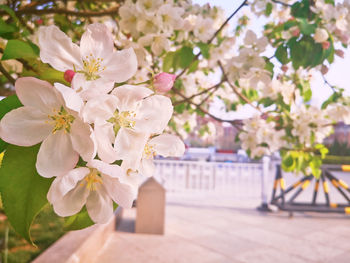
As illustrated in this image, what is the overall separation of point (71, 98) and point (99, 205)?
17cm

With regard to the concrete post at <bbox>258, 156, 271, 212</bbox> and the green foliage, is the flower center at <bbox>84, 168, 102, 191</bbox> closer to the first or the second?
the green foliage

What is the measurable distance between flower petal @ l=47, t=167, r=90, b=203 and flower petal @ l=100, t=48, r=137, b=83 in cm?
14

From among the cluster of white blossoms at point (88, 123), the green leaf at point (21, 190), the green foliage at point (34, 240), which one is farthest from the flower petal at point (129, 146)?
the green foliage at point (34, 240)

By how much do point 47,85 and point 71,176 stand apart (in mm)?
116

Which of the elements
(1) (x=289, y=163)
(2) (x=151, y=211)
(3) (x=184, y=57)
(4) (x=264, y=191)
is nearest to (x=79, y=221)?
(3) (x=184, y=57)

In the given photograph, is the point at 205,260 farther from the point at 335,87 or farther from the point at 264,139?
the point at 335,87

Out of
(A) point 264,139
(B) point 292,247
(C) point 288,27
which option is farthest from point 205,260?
(C) point 288,27

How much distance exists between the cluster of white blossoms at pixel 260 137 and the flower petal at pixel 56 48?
1488 mm

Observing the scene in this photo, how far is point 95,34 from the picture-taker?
1.57 ft

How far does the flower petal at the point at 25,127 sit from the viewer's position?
39 centimetres

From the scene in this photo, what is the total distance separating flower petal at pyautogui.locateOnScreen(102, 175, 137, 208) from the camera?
43cm

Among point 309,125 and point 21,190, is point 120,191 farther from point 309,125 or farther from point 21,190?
point 309,125

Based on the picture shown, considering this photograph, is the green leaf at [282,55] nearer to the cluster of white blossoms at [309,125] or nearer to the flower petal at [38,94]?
the cluster of white blossoms at [309,125]

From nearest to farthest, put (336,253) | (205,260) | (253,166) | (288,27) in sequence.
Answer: (288,27) → (205,260) → (336,253) → (253,166)
